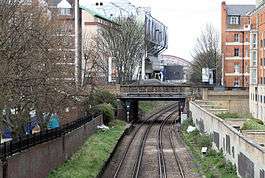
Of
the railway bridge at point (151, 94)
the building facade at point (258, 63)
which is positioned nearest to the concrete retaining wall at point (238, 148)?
the building facade at point (258, 63)

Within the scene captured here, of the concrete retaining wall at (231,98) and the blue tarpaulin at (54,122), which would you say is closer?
the blue tarpaulin at (54,122)

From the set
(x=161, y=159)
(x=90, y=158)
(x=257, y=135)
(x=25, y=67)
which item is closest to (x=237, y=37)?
(x=161, y=159)

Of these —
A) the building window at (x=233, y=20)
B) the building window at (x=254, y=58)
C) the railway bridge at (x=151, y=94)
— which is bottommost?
the railway bridge at (x=151, y=94)

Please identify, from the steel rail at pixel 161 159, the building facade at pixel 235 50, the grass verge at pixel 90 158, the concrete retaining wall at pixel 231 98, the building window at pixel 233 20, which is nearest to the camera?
the grass verge at pixel 90 158

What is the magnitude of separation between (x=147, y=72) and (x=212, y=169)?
328ft

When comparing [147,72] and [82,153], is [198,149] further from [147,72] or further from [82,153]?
[147,72]

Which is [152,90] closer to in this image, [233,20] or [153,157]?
[233,20]

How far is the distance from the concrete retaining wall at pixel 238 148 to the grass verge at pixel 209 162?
44 cm

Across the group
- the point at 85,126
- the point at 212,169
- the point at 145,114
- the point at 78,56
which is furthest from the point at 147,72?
the point at 212,169

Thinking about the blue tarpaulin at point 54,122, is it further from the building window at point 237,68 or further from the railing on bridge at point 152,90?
the building window at point 237,68

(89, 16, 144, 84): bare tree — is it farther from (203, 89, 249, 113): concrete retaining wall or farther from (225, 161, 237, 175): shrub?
(225, 161, 237, 175): shrub

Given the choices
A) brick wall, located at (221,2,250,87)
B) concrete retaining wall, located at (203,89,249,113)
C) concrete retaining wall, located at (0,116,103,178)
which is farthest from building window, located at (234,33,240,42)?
concrete retaining wall, located at (0,116,103,178)

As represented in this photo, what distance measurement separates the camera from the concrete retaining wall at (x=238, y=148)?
21891 mm

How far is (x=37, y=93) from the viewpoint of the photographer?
86.1ft
